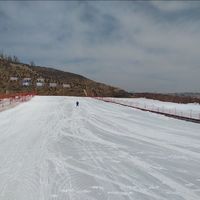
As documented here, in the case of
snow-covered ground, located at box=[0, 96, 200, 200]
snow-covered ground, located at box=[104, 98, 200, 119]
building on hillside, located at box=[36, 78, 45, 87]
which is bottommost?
snow-covered ground, located at box=[0, 96, 200, 200]

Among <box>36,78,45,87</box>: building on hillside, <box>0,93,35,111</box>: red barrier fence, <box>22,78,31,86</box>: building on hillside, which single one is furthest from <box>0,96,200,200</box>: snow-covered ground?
<box>36,78,45,87</box>: building on hillside

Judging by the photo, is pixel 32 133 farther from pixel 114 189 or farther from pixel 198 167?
pixel 114 189

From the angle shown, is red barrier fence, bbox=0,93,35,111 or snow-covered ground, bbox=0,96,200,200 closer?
snow-covered ground, bbox=0,96,200,200

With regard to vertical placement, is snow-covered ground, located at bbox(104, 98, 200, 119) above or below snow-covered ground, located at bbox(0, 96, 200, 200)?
above

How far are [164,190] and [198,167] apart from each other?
2985 mm

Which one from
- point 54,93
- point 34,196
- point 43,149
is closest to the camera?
point 34,196

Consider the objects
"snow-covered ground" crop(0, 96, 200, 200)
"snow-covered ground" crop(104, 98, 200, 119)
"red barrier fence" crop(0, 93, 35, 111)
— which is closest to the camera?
"snow-covered ground" crop(0, 96, 200, 200)

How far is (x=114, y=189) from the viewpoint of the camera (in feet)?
25.5

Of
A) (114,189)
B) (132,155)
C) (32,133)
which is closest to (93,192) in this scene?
(114,189)

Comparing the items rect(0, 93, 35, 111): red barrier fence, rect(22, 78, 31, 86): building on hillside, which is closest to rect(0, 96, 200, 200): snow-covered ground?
rect(0, 93, 35, 111): red barrier fence

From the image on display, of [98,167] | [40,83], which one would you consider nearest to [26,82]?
[40,83]

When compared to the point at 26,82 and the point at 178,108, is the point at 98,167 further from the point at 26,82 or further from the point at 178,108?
the point at 26,82

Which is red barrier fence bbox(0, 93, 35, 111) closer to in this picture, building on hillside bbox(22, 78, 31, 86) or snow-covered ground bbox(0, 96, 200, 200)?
snow-covered ground bbox(0, 96, 200, 200)

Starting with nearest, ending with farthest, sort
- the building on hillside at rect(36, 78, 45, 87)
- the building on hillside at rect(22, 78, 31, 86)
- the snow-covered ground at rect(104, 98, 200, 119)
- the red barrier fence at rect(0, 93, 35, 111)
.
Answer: the snow-covered ground at rect(104, 98, 200, 119), the red barrier fence at rect(0, 93, 35, 111), the building on hillside at rect(22, 78, 31, 86), the building on hillside at rect(36, 78, 45, 87)
